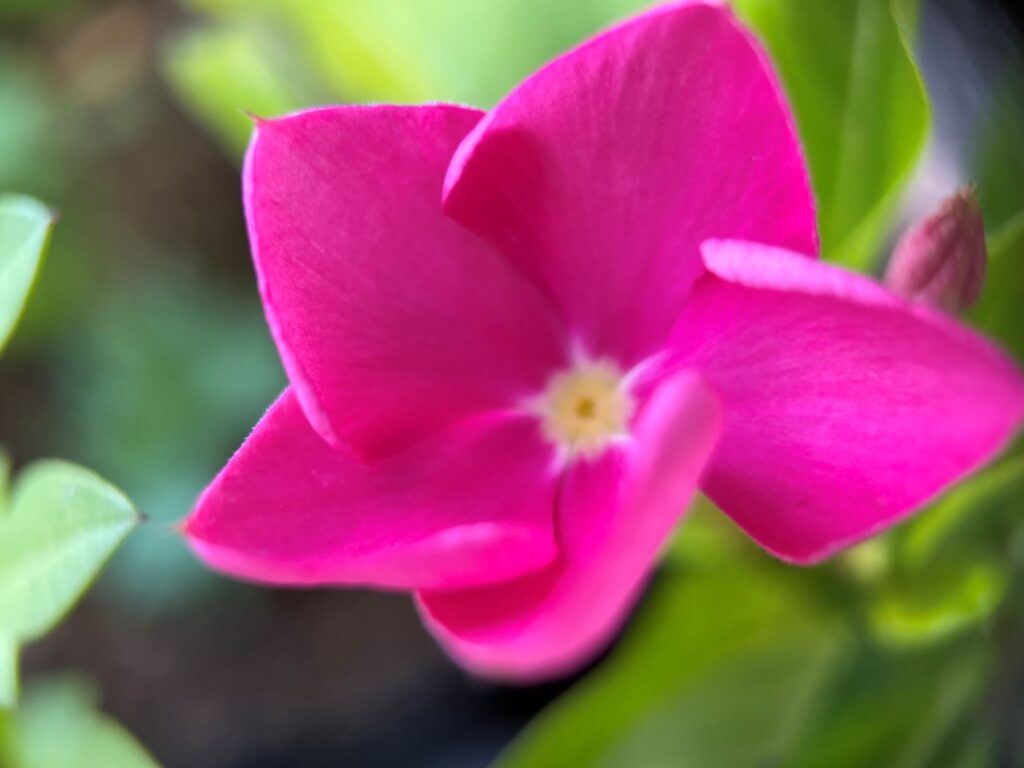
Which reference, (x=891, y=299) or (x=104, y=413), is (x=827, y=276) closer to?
(x=891, y=299)

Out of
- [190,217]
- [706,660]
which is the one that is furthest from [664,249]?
[190,217]

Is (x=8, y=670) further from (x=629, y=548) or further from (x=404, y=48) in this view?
(x=404, y=48)

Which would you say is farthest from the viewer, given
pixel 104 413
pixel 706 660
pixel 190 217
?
pixel 190 217

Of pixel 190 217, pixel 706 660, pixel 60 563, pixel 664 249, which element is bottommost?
pixel 706 660

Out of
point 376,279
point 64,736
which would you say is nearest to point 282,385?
point 64,736

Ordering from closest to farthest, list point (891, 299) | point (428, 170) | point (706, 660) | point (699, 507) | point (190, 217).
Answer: point (891, 299) < point (428, 170) < point (699, 507) < point (706, 660) < point (190, 217)

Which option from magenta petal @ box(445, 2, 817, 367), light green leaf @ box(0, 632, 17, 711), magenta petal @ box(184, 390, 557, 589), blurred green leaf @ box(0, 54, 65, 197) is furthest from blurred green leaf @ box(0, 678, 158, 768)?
blurred green leaf @ box(0, 54, 65, 197)

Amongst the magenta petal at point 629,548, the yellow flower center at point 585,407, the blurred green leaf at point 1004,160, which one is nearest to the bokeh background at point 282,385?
the blurred green leaf at point 1004,160

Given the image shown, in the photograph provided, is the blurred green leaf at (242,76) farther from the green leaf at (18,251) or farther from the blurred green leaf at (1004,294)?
the blurred green leaf at (1004,294)

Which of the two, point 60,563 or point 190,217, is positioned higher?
point 60,563
